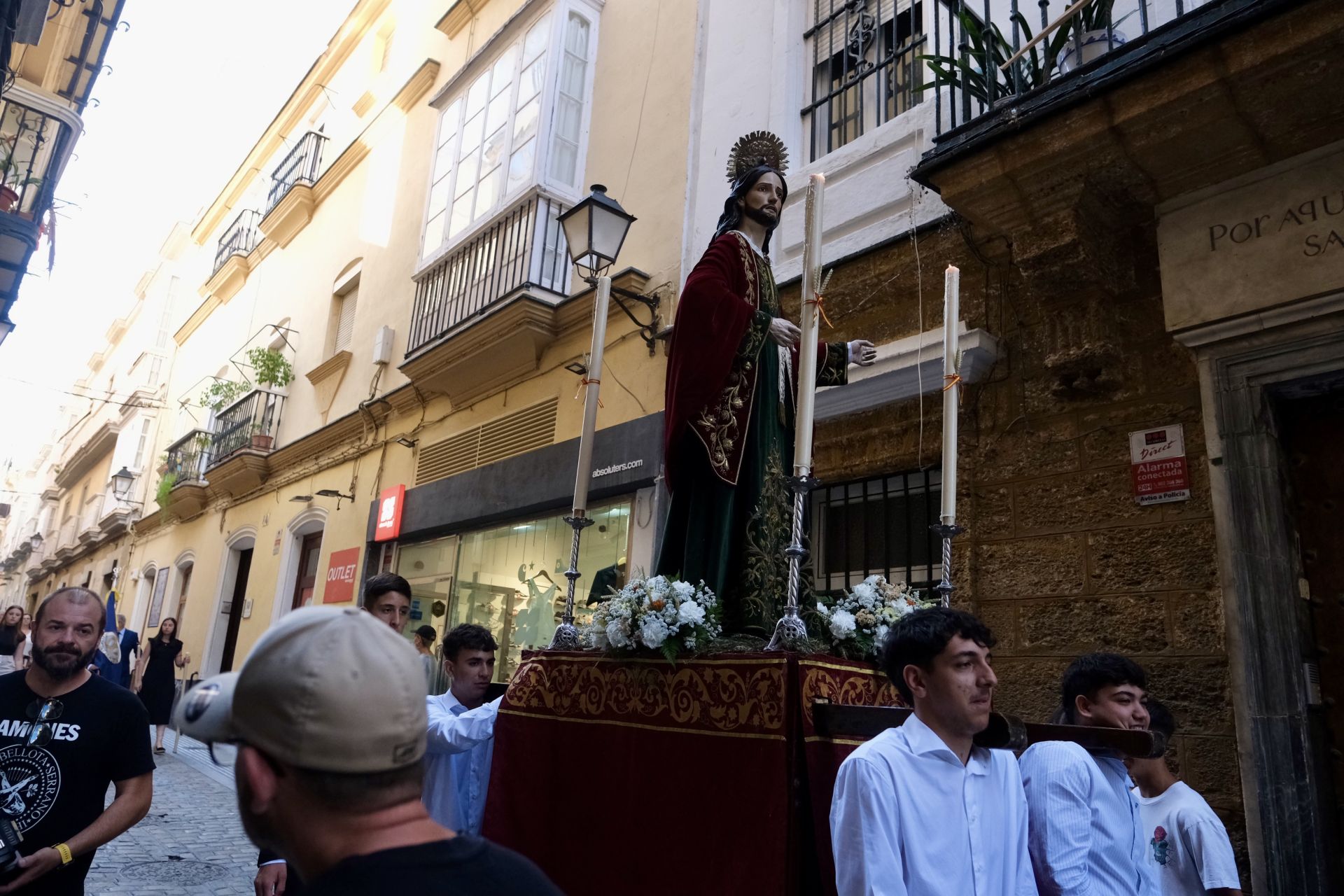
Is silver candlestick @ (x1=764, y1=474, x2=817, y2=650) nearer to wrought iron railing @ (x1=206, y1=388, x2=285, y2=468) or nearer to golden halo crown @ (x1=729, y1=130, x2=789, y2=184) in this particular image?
golden halo crown @ (x1=729, y1=130, x2=789, y2=184)

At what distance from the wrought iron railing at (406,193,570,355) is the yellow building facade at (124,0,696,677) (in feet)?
0.09

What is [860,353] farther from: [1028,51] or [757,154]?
[1028,51]

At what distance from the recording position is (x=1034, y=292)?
483 centimetres

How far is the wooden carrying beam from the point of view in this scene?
2.05 metres

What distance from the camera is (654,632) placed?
8.34ft

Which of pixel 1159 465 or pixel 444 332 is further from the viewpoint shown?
pixel 444 332

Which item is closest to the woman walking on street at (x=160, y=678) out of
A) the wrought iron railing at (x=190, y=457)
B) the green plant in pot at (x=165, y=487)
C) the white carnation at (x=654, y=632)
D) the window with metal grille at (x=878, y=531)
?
the wrought iron railing at (x=190, y=457)

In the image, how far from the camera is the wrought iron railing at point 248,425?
13773 mm

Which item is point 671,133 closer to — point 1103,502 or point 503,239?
point 503,239

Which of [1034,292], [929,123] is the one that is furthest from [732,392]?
[929,123]

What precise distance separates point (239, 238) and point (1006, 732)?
18.9 m

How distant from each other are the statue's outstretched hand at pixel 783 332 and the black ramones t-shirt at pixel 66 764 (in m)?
2.21

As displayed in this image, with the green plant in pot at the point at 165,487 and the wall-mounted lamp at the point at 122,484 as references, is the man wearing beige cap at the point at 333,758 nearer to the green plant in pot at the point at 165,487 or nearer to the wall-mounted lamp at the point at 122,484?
the green plant in pot at the point at 165,487

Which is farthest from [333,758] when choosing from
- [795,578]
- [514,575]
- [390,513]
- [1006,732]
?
[390,513]
